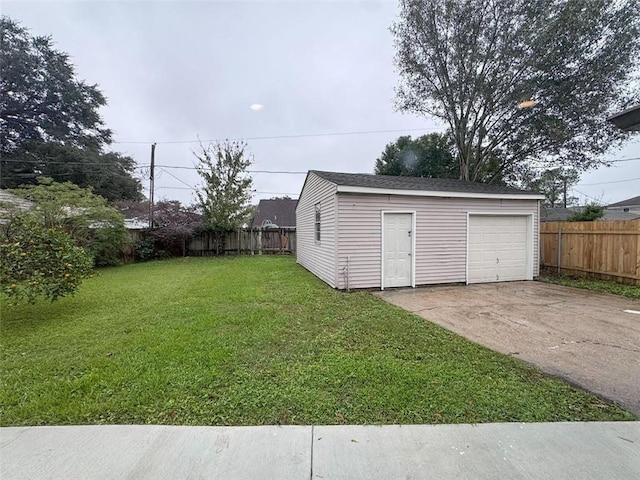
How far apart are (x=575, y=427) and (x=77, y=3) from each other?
1135cm

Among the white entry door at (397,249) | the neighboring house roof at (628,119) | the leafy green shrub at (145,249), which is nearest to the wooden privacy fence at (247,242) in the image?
the leafy green shrub at (145,249)

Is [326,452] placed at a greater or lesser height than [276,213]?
lesser

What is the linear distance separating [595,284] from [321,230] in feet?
23.8

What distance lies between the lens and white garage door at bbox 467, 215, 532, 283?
8336 mm

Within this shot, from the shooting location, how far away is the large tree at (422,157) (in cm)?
1958

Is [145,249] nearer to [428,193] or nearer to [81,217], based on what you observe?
[81,217]

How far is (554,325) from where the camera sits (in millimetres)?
4621

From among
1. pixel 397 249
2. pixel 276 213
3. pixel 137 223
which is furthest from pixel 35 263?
pixel 276 213

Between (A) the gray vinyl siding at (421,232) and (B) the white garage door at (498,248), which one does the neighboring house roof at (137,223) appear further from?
(B) the white garage door at (498,248)

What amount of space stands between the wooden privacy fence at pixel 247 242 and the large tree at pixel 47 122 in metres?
10.7

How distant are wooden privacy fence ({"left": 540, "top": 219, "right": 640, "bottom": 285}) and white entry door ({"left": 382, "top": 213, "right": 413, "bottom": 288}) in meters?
5.30

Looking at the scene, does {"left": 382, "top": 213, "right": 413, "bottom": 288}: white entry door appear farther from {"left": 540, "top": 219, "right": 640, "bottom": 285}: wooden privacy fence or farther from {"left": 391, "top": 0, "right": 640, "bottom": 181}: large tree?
{"left": 391, "top": 0, "right": 640, "bottom": 181}: large tree

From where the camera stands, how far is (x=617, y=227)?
25.5ft

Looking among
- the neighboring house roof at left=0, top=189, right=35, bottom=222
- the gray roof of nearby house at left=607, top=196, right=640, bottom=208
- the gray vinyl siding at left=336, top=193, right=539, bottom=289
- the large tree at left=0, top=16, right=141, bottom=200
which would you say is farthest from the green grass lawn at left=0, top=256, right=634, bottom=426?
the gray roof of nearby house at left=607, top=196, right=640, bottom=208
